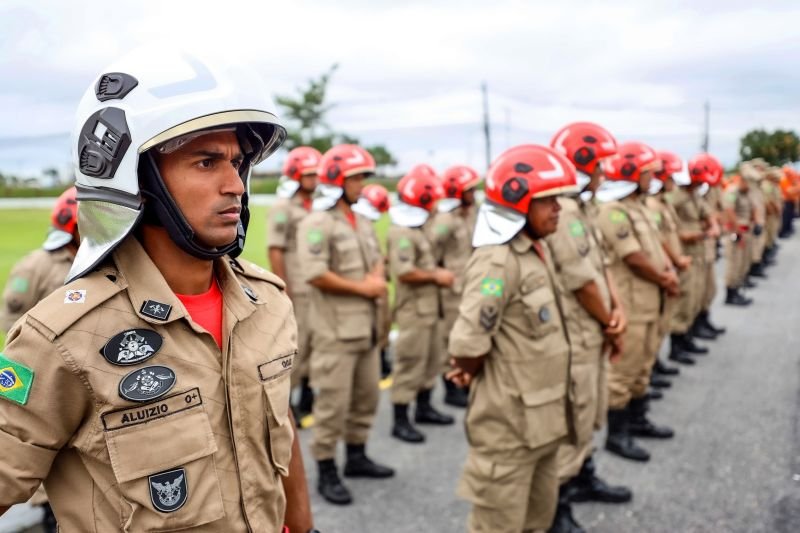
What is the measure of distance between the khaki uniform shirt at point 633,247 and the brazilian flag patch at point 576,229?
161 centimetres

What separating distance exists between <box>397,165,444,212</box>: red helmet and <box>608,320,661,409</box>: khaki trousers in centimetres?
211

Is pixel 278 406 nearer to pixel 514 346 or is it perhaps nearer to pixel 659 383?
pixel 514 346

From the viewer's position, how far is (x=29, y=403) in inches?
54.2

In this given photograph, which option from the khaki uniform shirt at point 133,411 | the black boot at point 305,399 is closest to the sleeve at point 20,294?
the black boot at point 305,399

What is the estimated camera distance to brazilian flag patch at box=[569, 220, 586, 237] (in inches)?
149

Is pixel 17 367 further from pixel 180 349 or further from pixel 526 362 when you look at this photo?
pixel 526 362

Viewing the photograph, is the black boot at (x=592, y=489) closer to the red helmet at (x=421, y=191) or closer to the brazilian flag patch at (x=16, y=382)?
→ the red helmet at (x=421, y=191)

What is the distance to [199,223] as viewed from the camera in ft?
5.16

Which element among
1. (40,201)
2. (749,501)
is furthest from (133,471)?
(40,201)

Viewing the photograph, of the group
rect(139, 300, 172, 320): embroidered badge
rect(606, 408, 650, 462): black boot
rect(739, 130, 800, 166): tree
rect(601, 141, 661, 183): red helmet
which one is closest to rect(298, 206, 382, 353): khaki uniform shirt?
rect(606, 408, 650, 462): black boot

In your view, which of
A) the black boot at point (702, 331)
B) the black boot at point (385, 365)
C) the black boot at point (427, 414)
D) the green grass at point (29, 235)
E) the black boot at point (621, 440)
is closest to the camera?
the black boot at point (621, 440)

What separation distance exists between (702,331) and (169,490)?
8.60 m

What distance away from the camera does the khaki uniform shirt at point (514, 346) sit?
316cm

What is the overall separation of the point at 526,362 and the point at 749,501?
2.14 meters
